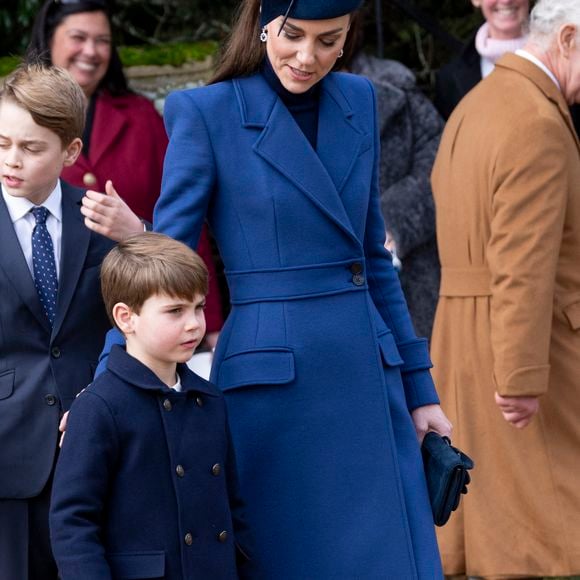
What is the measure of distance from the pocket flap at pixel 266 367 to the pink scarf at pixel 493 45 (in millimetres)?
2643

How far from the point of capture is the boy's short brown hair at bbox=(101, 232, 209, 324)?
3307 millimetres

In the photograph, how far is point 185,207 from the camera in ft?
11.4

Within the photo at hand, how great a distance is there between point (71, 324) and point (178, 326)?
1.98ft

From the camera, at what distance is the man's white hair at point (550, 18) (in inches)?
184

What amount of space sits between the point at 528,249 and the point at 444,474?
1.18 meters

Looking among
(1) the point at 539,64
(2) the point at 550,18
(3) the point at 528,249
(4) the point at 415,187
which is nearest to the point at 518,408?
(3) the point at 528,249

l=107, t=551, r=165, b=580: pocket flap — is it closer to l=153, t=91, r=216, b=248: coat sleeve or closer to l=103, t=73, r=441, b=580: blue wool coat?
l=103, t=73, r=441, b=580: blue wool coat

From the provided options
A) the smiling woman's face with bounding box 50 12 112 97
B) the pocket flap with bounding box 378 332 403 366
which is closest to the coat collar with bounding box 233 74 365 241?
the pocket flap with bounding box 378 332 403 366

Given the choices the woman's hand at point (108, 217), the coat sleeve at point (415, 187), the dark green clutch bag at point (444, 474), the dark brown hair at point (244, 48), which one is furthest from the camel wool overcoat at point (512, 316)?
the woman's hand at point (108, 217)

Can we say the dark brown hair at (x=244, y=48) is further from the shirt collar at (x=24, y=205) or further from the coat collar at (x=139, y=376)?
the coat collar at (x=139, y=376)

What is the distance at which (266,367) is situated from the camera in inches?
138

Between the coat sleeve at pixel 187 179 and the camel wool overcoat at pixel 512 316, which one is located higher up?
the coat sleeve at pixel 187 179

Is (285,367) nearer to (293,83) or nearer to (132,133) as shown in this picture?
(293,83)

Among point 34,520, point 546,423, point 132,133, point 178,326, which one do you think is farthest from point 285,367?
point 132,133
